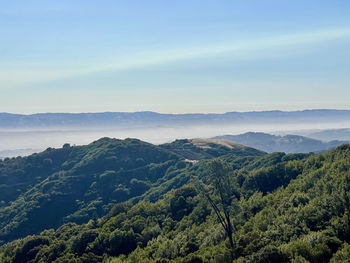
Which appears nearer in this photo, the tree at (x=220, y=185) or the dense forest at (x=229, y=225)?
the dense forest at (x=229, y=225)

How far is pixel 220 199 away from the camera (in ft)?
186

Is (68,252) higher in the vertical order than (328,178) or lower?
lower

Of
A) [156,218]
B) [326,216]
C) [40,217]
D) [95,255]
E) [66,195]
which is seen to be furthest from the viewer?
[66,195]

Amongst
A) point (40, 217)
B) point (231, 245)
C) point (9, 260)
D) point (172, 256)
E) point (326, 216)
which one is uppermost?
point (326, 216)

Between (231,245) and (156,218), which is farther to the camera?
(156,218)

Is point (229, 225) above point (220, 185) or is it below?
below

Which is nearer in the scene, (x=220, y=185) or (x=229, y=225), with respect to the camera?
(x=229, y=225)

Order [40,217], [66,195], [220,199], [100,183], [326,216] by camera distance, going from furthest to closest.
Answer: [100,183] → [66,195] → [40,217] → [220,199] → [326,216]

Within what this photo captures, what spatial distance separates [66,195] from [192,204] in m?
116

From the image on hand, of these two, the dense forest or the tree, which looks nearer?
the dense forest

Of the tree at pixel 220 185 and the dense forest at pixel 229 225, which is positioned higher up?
the tree at pixel 220 185

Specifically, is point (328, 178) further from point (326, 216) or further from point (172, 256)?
point (172, 256)

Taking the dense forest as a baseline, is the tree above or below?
above

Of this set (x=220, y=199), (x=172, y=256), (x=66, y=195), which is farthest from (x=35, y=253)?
(x=66, y=195)
